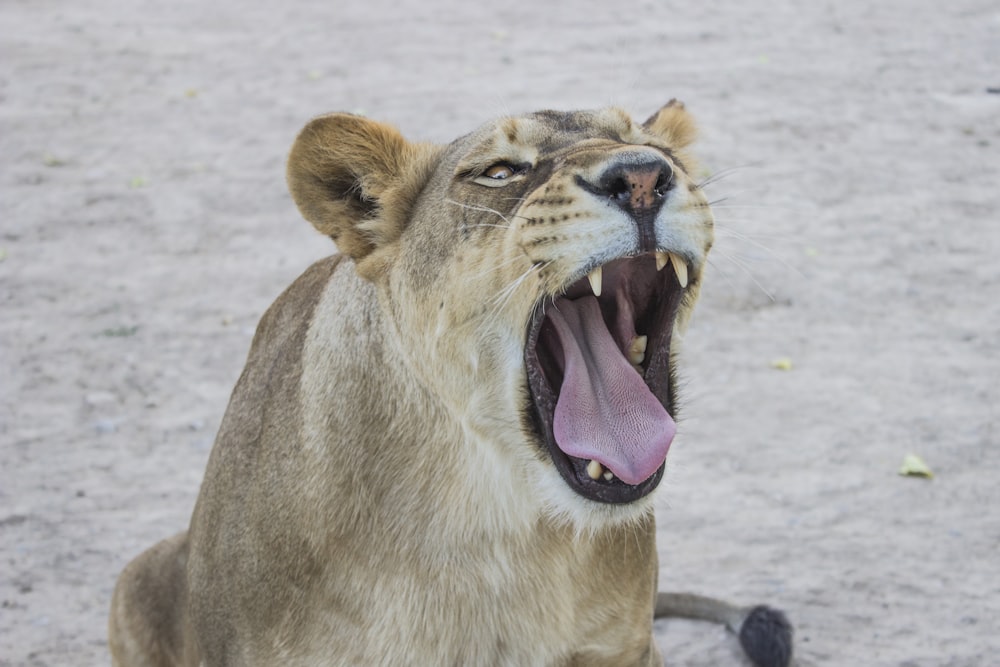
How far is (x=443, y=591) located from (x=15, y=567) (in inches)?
99.5

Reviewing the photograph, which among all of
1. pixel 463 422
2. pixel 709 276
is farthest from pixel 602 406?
pixel 709 276

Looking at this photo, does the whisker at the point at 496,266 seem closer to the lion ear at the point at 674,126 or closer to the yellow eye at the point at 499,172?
the yellow eye at the point at 499,172

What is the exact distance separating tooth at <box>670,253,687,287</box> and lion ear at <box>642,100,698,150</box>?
845 millimetres

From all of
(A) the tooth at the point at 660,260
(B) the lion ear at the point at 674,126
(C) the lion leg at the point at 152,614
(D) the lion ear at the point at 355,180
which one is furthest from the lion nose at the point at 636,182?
(C) the lion leg at the point at 152,614

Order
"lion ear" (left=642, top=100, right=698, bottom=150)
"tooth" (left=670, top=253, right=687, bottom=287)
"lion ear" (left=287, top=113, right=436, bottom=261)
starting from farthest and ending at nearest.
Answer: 1. "lion ear" (left=642, top=100, right=698, bottom=150)
2. "lion ear" (left=287, top=113, right=436, bottom=261)
3. "tooth" (left=670, top=253, right=687, bottom=287)

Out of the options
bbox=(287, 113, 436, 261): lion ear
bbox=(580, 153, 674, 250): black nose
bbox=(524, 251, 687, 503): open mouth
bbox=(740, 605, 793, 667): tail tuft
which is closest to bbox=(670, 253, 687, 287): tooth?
bbox=(524, 251, 687, 503): open mouth

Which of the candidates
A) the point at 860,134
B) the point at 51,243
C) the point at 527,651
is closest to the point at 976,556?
the point at 527,651

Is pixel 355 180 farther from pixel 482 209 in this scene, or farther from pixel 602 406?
pixel 602 406

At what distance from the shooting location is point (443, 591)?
311 cm

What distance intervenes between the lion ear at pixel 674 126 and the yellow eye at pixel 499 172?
66cm

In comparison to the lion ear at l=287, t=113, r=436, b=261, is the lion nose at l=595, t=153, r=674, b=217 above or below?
above

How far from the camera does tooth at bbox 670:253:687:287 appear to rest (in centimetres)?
280

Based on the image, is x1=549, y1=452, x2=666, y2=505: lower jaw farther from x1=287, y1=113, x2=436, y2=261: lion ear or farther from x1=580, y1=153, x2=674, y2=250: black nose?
x1=287, y1=113, x2=436, y2=261: lion ear

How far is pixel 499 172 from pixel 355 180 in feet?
1.38
